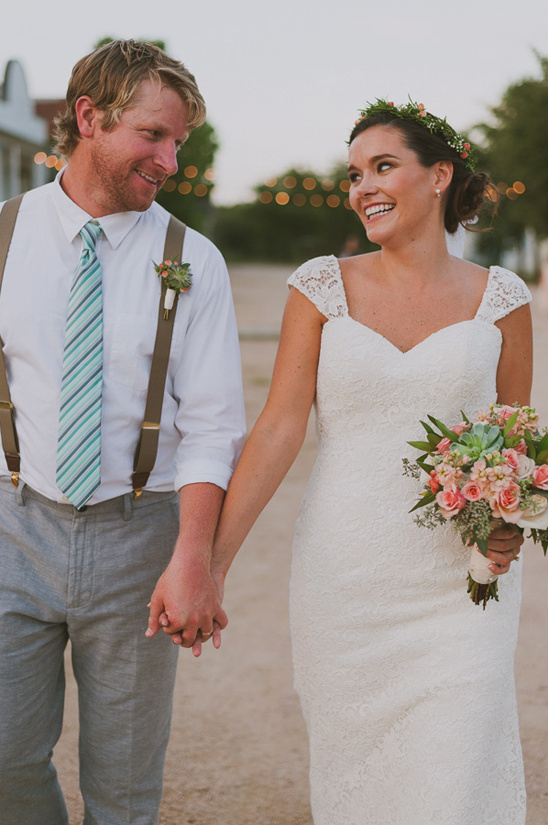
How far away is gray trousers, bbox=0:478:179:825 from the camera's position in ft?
9.18

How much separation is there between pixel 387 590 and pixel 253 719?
192cm

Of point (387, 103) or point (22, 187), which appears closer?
point (387, 103)

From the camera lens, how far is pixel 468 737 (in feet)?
9.09

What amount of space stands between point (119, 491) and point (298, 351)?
73 cm

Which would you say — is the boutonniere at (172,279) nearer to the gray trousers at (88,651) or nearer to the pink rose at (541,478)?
the gray trousers at (88,651)

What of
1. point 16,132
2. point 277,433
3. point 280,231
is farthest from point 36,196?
point 280,231

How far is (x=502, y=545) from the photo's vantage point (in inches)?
A: 109

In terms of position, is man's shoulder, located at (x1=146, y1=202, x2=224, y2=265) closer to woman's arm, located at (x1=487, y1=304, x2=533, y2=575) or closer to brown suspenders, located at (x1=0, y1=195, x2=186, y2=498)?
brown suspenders, located at (x1=0, y1=195, x2=186, y2=498)

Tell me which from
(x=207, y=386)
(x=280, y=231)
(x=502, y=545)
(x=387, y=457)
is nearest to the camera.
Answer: (x=502, y=545)

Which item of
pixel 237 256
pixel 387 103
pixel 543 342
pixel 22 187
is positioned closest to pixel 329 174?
pixel 237 256

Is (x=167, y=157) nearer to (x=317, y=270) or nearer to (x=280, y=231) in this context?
(x=317, y=270)

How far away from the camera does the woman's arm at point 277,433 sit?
298 centimetres

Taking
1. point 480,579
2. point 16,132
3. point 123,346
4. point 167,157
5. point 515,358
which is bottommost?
point 480,579

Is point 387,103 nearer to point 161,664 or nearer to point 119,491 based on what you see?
point 119,491
